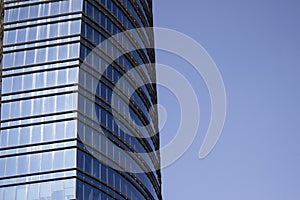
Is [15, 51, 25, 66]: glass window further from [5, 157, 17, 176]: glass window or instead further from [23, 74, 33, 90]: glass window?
[5, 157, 17, 176]: glass window

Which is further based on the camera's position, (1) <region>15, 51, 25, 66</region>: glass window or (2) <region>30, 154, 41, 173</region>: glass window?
(1) <region>15, 51, 25, 66</region>: glass window

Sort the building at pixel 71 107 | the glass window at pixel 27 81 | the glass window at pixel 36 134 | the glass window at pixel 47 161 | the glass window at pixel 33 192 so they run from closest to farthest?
the glass window at pixel 33 192 < the building at pixel 71 107 < the glass window at pixel 47 161 < the glass window at pixel 36 134 < the glass window at pixel 27 81

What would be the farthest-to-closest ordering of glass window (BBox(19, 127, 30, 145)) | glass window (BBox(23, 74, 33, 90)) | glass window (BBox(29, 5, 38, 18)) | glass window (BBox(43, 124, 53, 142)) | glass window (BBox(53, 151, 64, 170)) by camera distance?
glass window (BBox(29, 5, 38, 18)), glass window (BBox(23, 74, 33, 90)), glass window (BBox(19, 127, 30, 145)), glass window (BBox(43, 124, 53, 142)), glass window (BBox(53, 151, 64, 170))

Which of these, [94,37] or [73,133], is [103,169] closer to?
[73,133]

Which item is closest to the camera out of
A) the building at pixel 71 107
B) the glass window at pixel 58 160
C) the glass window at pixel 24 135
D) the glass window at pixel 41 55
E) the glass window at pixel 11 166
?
the glass window at pixel 58 160

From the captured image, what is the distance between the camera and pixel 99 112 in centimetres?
7762

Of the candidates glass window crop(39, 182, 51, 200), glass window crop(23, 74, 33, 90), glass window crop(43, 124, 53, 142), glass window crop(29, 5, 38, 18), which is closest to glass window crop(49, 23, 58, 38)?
glass window crop(29, 5, 38, 18)

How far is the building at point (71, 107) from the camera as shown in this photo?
73.8 meters

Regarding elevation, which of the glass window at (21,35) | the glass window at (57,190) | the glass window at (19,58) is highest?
the glass window at (21,35)

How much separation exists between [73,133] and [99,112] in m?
4.16

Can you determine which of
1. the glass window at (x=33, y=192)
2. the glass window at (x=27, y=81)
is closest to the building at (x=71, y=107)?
the glass window at (x=33, y=192)

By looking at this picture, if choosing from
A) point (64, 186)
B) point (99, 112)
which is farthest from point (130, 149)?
point (64, 186)

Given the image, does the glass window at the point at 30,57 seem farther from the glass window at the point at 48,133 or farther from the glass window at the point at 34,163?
the glass window at the point at 34,163

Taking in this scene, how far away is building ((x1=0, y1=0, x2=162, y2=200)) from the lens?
73812 millimetres
